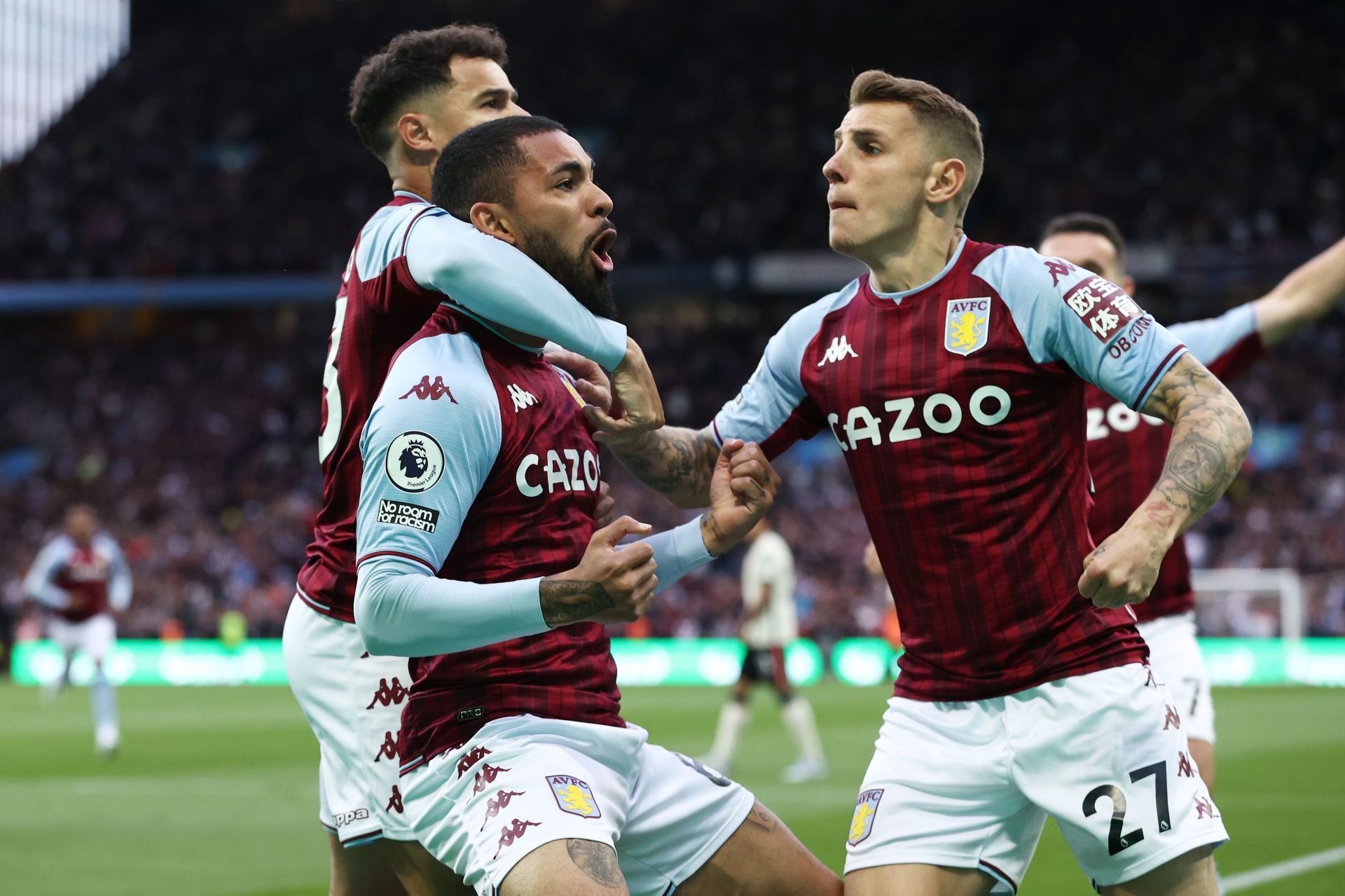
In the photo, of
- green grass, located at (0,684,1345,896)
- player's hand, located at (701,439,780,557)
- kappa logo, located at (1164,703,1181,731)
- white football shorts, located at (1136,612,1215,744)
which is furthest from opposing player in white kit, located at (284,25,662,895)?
green grass, located at (0,684,1345,896)

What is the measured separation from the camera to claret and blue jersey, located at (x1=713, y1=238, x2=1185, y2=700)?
3.96m

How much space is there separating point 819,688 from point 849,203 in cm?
2027

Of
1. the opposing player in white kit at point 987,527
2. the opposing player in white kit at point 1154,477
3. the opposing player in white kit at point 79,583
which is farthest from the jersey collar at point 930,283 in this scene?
the opposing player in white kit at point 79,583

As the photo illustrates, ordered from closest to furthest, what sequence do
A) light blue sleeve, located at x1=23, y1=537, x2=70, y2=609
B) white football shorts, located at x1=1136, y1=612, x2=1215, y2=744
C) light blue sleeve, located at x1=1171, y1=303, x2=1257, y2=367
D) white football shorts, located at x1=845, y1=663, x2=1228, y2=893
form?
1. white football shorts, located at x1=845, y1=663, x2=1228, y2=893
2. light blue sleeve, located at x1=1171, y1=303, x2=1257, y2=367
3. white football shorts, located at x1=1136, y1=612, x2=1215, y2=744
4. light blue sleeve, located at x1=23, y1=537, x2=70, y2=609

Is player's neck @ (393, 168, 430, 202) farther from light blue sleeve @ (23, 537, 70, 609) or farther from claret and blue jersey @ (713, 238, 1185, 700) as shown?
light blue sleeve @ (23, 537, 70, 609)

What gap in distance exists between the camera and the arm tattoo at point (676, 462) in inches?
172

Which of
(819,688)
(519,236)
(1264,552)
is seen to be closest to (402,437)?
(519,236)

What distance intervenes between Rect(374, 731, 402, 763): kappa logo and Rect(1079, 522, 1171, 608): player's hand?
1653 millimetres

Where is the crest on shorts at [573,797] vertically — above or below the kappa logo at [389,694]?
below

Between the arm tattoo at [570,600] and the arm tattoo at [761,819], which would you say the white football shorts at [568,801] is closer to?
the arm tattoo at [761,819]

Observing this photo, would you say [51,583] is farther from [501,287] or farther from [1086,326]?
[1086,326]

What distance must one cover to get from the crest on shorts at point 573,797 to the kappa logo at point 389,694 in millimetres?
814

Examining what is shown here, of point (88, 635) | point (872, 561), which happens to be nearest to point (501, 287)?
point (872, 561)

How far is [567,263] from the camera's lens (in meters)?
3.72
